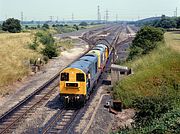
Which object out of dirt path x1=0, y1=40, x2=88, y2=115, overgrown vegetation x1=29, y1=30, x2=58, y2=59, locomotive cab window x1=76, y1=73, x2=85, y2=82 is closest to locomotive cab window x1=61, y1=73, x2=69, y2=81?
locomotive cab window x1=76, y1=73, x2=85, y2=82

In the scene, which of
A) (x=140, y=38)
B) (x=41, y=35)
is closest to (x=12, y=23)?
(x=41, y=35)

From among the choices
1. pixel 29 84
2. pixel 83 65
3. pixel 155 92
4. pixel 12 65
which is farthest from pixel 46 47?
pixel 155 92

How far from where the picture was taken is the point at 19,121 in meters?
19.5

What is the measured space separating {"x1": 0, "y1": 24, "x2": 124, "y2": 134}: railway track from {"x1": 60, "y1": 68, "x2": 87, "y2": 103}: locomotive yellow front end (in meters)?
0.94

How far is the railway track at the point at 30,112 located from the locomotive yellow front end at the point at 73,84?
0.94 metres

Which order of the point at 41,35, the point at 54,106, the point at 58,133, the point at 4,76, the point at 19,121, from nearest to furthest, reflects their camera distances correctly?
the point at 58,133 < the point at 19,121 < the point at 54,106 < the point at 4,76 < the point at 41,35

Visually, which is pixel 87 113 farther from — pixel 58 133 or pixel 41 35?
pixel 41 35

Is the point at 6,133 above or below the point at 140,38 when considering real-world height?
below

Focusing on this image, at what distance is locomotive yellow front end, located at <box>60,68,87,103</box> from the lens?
21.4 meters

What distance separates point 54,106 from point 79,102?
1.88 metres

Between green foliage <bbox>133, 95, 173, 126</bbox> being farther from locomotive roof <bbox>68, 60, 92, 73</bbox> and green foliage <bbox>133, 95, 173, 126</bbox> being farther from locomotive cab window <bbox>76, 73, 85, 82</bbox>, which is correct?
locomotive roof <bbox>68, 60, 92, 73</bbox>

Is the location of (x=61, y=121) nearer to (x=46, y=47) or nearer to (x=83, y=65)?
(x=83, y=65)

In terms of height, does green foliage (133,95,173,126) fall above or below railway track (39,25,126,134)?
above

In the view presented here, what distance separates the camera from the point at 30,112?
2136 centimetres
